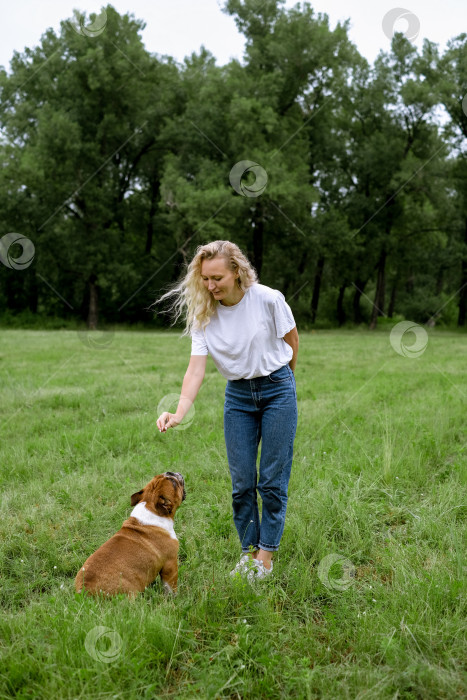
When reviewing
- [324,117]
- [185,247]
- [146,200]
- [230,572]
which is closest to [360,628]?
[230,572]

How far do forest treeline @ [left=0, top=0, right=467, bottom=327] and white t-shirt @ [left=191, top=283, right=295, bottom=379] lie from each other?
79.9 ft

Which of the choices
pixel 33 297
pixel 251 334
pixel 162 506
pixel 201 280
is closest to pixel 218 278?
pixel 201 280

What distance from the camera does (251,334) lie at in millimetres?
3457

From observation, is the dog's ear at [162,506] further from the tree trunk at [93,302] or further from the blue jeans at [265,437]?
the tree trunk at [93,302]

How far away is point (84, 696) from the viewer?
239 cm

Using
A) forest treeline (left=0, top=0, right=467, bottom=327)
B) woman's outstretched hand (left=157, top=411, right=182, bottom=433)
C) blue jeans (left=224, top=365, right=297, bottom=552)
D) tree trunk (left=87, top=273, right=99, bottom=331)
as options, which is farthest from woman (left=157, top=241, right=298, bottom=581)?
tree trunk (left=87, top=273, right=99, bottom=331)

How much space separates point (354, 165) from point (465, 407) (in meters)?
30.2

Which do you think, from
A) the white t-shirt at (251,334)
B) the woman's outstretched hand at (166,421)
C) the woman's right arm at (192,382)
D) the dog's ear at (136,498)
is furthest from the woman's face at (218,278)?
the dog's ear at (136,498)

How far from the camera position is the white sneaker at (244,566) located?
3369 millimetres

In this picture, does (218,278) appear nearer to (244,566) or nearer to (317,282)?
(244,566)

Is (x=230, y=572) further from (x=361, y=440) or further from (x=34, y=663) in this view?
(x=361, y=440)

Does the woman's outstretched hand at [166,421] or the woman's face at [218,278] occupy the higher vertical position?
the woman's face at [218,278]

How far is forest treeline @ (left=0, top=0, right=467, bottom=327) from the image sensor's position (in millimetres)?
29766

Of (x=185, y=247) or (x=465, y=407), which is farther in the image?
(x=185, y=247)
